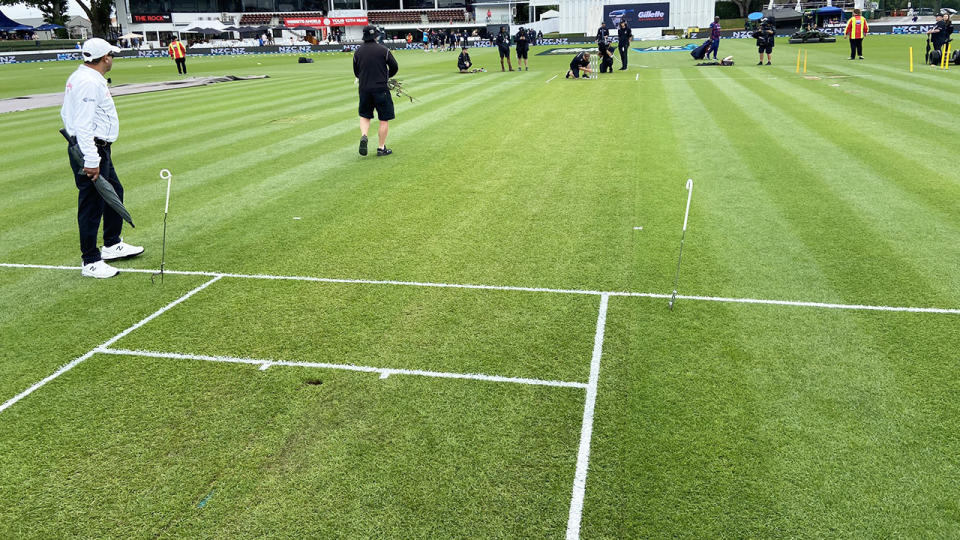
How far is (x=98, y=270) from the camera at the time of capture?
7270 mm

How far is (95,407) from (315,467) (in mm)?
1951

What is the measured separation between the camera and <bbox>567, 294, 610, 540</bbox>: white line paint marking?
11.9 ft

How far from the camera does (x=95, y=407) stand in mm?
4793

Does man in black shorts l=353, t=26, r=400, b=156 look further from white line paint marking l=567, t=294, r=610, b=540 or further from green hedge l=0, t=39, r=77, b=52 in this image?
green hedge l=0, t=39, r=77, b=52

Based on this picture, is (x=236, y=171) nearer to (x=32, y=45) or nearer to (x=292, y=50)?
(x=292, y=50)

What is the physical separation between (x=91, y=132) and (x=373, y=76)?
652 centimetres

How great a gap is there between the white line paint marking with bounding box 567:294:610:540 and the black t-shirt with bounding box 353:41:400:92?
8384 millimetres

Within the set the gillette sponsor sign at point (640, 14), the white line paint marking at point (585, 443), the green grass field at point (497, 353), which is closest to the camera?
the white line paint marking at point (585, 443)

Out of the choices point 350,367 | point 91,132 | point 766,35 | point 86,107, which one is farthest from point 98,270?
point 766,35

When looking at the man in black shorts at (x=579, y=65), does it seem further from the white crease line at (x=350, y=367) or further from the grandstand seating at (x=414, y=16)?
the grandstand seating at (x=414, y=16)

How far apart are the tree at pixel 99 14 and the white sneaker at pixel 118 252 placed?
334ft

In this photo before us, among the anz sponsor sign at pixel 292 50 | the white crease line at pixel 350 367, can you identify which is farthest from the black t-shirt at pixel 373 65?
the anz sponsor sign at pixel 292 50

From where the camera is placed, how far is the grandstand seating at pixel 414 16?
102m

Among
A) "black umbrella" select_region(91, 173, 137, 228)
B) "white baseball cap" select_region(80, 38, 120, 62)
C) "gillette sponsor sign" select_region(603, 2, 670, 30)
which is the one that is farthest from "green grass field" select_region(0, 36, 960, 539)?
"gillette sponsor sign" select_region(603, 2, 670, 30)
